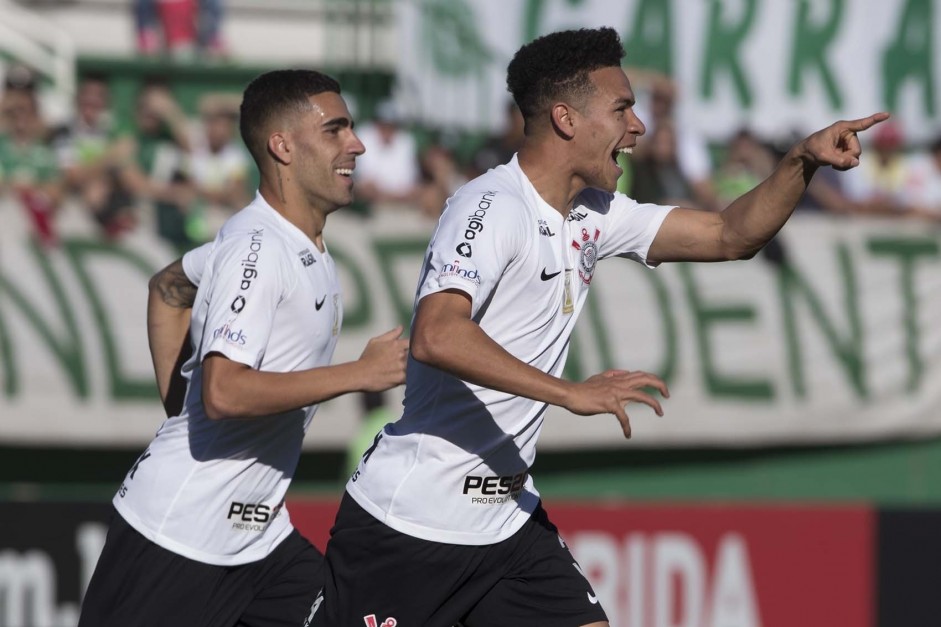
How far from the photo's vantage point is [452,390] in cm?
500

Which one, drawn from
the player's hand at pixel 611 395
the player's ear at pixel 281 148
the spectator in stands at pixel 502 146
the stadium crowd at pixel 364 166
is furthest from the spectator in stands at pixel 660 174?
the player's hand at pixel 611 395

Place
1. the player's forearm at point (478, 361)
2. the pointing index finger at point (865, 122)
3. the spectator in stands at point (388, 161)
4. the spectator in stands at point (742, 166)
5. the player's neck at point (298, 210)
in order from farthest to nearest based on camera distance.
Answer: the spectator in stands at point (388, 161) < the spectator in stands at point (742, 166) < the player's neck at point (298, 210) < the pointing index finger at point (865, 122) < the player's forearm at point (478, 361)

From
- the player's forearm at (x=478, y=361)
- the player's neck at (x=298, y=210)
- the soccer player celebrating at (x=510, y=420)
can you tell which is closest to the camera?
the player's forearm at (x=478, y=361)

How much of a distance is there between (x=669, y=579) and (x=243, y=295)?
172 inches

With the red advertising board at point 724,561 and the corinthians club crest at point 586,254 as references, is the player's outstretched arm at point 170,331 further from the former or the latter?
the red advertising board at point 724,561

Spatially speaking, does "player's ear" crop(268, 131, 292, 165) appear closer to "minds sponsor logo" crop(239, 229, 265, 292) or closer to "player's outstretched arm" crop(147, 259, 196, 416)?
"minds sponsor logo" crop(239, 229, 265, 292)

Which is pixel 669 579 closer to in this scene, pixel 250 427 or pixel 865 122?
pixel 250 427

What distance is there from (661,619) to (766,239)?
12.4ft

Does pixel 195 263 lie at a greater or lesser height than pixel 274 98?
lesser

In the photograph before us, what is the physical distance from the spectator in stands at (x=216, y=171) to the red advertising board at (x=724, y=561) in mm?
2968

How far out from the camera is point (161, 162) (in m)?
11.6

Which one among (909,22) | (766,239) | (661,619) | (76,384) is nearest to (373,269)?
(76,384)

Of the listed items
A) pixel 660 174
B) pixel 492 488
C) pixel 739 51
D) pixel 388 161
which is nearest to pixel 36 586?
pixel 492 488

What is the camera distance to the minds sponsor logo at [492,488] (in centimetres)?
502
